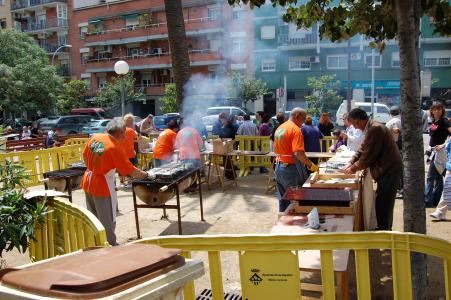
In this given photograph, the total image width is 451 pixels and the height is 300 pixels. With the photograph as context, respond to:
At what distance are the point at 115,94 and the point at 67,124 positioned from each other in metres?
11.2

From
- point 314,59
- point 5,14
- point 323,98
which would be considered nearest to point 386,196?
point 323,98

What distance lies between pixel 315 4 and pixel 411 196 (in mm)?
2859

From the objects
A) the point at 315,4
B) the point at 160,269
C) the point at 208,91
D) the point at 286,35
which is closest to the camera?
the point at 160,269

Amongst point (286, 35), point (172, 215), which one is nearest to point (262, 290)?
point (172, 215)

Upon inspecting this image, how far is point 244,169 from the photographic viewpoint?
12055 millimetres

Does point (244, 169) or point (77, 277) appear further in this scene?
point (244, 169)

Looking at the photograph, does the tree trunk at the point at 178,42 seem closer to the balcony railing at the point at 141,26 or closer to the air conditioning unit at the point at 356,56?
the balcony railing at the point at 141,26

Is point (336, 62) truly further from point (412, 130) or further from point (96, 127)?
point (412, 130)

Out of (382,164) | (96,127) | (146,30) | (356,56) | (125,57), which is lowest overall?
(96,127)

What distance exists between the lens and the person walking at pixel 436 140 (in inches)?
291

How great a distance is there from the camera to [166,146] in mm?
8781

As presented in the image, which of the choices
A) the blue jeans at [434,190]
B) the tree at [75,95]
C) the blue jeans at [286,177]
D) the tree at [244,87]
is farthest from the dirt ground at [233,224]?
the tree at [75,95]

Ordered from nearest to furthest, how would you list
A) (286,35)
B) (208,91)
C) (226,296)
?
(226,296), (208,91), (286,35)

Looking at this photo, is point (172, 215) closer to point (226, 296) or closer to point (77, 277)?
point (226, 296)
